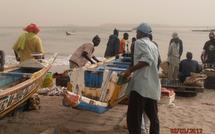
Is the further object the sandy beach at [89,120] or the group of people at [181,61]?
the group of people at [181,61]

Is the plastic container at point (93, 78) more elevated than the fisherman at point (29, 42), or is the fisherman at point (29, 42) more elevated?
the fisherman at point (29, 42)

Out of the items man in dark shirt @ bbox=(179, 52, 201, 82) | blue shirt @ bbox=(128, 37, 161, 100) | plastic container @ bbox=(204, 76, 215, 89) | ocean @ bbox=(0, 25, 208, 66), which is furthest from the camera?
ocean @ bbox=(0, 25, 208, 66)

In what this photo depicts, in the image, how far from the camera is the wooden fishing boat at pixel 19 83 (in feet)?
20.1

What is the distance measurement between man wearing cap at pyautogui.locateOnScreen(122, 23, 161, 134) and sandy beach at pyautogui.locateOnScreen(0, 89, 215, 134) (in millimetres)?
1210

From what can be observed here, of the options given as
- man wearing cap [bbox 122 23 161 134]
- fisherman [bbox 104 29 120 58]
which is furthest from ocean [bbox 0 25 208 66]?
man wearing cap [bbox 122 23 161 134]

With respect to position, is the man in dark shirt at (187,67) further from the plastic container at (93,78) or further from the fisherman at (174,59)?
the plastic container at (93,78)

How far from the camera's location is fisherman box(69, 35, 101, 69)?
8.45 metres

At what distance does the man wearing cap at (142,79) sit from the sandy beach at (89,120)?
3.97ft

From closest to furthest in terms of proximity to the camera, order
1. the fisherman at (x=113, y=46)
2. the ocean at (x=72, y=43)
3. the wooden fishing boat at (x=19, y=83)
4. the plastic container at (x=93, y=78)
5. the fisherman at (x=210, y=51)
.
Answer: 1. the wooden fishing boat at (x=19, y=83)
2. the plastic container at (x=93, y=78)
3. the fisherman at (x=210, y=51)
4. the fisherman at (x=113, y=46)
5. the ocean at (x=72, y=43)

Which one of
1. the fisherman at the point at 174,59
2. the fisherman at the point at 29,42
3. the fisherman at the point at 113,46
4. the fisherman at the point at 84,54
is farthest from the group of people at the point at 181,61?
the fisherman at the point at 29,42

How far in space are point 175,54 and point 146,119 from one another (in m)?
5.87

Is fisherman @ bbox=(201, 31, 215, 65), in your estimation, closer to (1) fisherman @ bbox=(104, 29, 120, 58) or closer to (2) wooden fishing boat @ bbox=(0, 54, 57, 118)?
(1) fisherman @ bbox=(104, 29, 120, 58)

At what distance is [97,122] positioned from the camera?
7387 millimetres

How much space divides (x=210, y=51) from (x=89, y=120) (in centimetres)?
632
